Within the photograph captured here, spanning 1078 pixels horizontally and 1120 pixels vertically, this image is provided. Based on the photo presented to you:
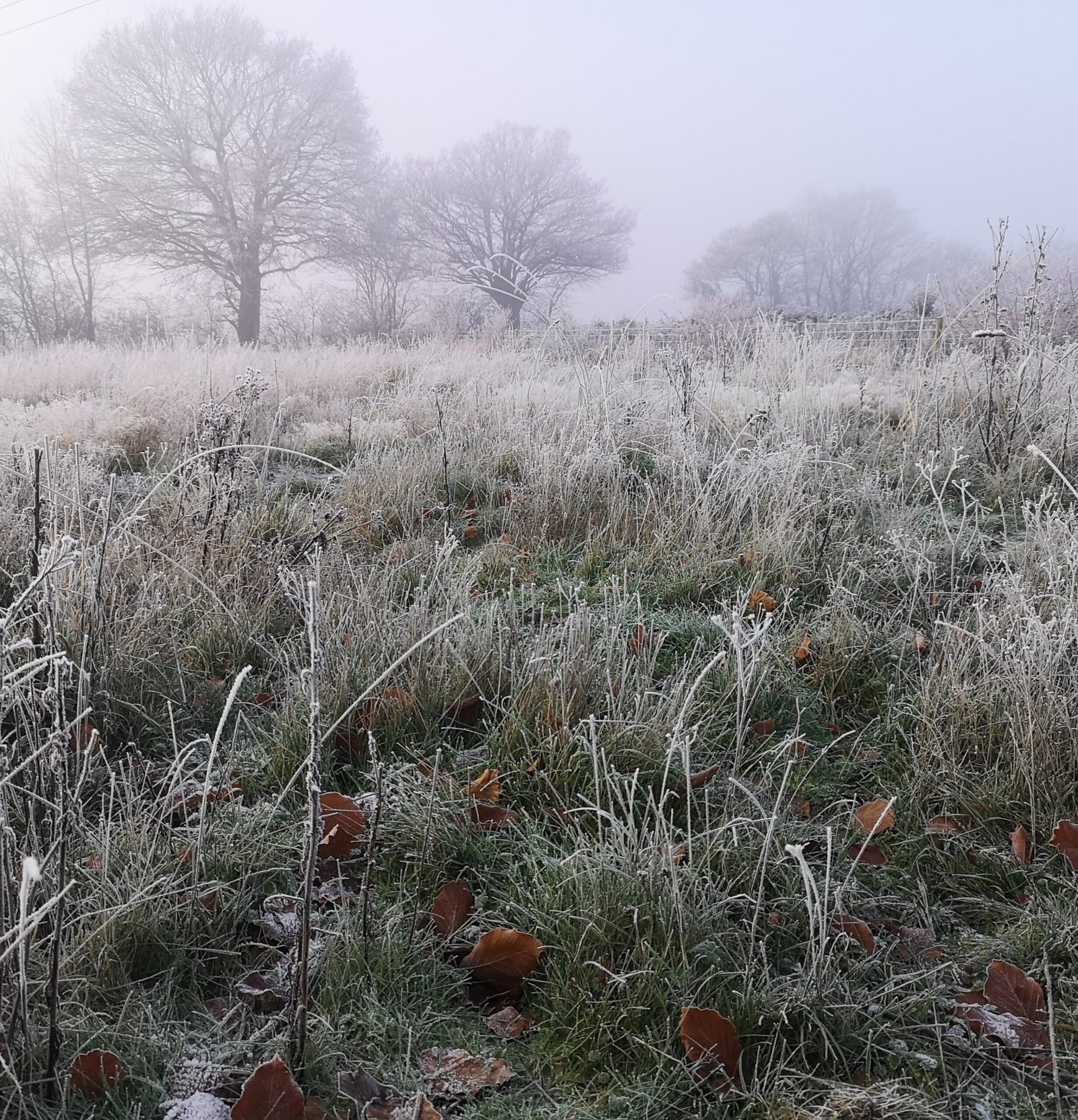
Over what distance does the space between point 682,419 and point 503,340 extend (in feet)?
24.4

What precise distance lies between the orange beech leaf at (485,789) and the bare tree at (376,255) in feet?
68.8

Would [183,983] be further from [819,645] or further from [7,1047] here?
[819,645]

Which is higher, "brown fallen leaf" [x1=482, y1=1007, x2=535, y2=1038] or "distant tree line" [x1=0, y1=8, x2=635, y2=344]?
"distant tree line" [x1=0, y1=8, x2=635, y2=344]

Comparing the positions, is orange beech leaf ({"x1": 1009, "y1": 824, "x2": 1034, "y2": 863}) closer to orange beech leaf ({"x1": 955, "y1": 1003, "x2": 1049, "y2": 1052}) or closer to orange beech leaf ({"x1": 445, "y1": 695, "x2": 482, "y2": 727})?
orange beech leaf ({"x1": 955, "y1": 1003, "x2": 1049, "y2": 1052})

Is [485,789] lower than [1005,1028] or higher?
higher

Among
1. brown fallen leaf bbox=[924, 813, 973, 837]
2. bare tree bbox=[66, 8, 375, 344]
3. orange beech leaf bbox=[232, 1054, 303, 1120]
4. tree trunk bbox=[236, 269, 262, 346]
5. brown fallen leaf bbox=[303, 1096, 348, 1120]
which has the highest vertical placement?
bare tree bbox=[66, 8, 375, 344]

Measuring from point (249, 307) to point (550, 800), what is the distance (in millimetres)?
22332

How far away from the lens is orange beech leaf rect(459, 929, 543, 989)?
1.25 m

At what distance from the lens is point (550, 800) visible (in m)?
1.67

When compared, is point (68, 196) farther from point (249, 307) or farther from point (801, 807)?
point (801, 807)

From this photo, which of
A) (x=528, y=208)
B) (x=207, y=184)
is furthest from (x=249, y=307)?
(x=528, y=208)

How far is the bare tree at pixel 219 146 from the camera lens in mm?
19828

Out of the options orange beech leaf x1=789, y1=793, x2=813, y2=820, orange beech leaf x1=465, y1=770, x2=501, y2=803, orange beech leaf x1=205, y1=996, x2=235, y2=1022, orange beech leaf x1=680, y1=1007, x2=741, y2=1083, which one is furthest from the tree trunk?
orange beech leaf x1=680, y1=1007, x2=741, y2=1083

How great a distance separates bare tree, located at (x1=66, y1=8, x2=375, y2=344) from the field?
66.1 feet
